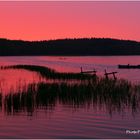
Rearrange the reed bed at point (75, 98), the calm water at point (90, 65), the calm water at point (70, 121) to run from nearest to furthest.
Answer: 1. the calm water at point (70, 121)
2. the reed bed at point (75, 98)
3. the calm water at point (90, 65)

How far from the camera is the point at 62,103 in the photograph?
22.9 m

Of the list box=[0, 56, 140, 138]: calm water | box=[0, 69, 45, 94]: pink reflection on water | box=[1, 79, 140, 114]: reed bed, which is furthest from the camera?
box=[0, 69, 45, 94]: pink reflection on water

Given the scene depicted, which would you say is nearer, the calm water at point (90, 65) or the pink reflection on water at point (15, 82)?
the pink reflection on water at point (15, 82)

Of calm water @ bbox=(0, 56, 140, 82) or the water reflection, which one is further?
calm water @ bbox=(0, 56, 140, 82)

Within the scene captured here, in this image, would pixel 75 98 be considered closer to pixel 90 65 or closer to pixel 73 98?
pixel 73 98

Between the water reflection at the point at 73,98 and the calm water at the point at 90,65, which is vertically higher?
the calm water at the point at 90,65

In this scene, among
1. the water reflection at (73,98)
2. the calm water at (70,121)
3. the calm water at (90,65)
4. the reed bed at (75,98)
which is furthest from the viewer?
the calm water at (90,65)

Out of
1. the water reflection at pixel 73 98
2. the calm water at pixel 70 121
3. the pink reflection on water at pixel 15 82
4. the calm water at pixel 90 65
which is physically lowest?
the calm water at pixel 70 121

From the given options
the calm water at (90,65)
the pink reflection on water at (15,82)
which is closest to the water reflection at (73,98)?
the pink reflection on water at (15,82)

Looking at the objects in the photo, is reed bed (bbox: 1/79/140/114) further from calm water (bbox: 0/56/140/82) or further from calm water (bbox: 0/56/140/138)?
calm water (bbox: 0/56/140/82)

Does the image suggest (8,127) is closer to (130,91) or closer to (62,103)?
(62,103)

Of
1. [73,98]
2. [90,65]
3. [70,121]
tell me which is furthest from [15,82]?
[90,65]

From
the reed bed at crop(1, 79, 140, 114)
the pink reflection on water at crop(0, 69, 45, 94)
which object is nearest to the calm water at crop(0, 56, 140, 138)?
the reed bed at crop(1, 79, 140, 114)

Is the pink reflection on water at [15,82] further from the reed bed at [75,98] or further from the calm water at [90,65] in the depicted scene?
the calm water at [90,65]
